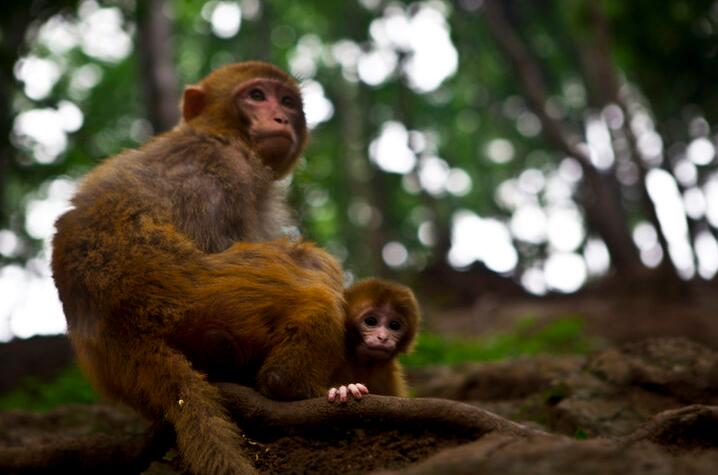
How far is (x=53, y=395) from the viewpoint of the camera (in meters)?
8.84

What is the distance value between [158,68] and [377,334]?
8443mm

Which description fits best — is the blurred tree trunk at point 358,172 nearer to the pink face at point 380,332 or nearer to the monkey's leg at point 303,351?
the pink face at point 380,332

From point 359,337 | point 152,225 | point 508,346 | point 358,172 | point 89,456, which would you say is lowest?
point 508,346

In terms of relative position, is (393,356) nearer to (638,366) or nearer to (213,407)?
(213,407)

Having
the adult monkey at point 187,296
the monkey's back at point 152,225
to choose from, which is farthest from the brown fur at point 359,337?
the monkey's back at point 152,225

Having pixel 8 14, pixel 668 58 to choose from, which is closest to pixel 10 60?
pixel 8 14

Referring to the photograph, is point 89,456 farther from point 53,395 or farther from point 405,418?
point 53,395

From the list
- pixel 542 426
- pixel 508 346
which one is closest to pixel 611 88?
pixel 508 346

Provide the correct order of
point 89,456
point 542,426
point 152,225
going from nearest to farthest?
point 152,225 < point 89,456 < point 542,426

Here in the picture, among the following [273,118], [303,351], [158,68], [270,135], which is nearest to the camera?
[303,351]

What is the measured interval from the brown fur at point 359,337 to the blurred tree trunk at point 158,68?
6.83 metres

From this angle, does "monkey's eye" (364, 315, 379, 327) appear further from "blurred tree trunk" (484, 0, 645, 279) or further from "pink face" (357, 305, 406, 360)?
"blurred tree trunk" (484, 0, 645, 279)

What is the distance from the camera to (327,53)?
27609mm

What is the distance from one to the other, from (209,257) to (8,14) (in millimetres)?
6197
